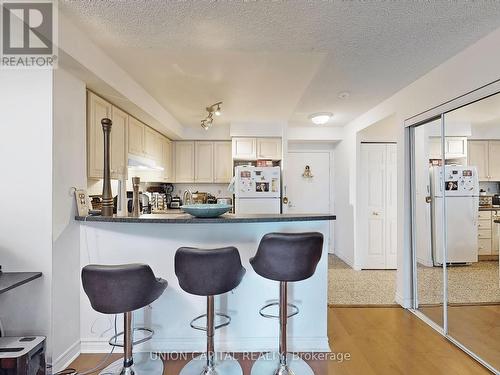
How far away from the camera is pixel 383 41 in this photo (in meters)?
2.06

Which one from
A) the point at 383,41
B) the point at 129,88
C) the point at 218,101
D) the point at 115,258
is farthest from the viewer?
the point at 218,101

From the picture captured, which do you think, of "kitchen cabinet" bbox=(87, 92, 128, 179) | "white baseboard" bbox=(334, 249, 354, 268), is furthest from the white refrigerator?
"kitchen cabinet" bbox=(87, 92, 128, 179)

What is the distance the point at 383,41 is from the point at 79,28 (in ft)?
7.04

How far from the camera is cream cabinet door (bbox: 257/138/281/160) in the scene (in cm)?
457

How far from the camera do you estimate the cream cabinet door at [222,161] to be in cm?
485

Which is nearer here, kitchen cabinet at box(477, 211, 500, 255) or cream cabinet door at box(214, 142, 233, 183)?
kitchen cabinet at box(477, 211, 500, 255)

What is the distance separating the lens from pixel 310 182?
17.5 ft

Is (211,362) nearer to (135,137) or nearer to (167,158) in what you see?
(135,137)

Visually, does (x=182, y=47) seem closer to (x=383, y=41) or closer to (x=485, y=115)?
(x=383, y=41)

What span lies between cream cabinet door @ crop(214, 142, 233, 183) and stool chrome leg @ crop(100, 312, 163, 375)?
10.0 feet

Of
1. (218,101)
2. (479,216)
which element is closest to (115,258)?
(218,101)

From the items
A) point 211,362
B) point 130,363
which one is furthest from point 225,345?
point 130,363

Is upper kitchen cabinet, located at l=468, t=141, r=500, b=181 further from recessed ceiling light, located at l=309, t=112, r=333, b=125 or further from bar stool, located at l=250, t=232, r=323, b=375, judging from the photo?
recessed ceiling light, located at l=309, t=112, r=333, b=125

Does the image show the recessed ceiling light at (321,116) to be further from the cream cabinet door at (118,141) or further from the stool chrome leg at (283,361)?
the stool chrome leg at (283,361)
